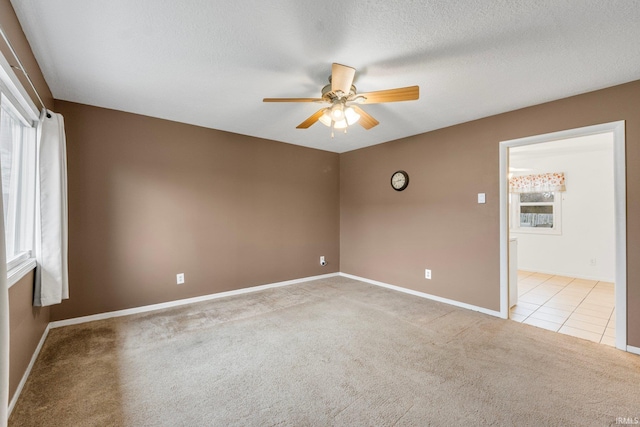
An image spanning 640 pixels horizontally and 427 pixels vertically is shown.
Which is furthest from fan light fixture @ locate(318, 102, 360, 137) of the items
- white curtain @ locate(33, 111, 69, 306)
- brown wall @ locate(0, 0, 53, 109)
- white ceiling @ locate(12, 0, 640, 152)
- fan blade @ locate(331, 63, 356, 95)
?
white curtain @ locate(33, 111, 69, 306)

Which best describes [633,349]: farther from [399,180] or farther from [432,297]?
[399,180]

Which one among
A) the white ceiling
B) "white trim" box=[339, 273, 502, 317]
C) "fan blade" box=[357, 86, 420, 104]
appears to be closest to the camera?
the white ceiling

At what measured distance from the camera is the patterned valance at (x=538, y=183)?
525 cm

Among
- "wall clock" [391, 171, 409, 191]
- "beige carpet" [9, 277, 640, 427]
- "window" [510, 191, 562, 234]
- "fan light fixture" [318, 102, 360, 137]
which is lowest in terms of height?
"beige carpet" [9, 277, 640, 427]

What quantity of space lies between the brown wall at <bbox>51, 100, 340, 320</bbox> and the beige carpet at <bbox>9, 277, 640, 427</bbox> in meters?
0.55

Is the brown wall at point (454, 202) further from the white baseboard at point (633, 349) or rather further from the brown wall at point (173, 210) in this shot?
the brown wall at point (173, 210)

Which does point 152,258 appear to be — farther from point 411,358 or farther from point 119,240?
point 411,358

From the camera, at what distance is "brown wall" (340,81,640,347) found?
2395mm

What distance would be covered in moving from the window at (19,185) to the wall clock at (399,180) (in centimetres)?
402

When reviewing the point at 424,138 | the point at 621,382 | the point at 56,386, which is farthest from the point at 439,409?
the point at 424,138

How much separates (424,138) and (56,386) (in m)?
4.43

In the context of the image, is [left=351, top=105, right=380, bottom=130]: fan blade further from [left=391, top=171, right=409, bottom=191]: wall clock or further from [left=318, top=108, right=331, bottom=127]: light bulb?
[left=391, top=171, right=409, bottom=191]: wall clock

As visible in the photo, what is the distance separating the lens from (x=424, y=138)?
3873mm

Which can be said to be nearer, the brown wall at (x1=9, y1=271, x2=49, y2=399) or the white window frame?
the brown wall at (x1=9, y1=271, x2=49, y2=399)
